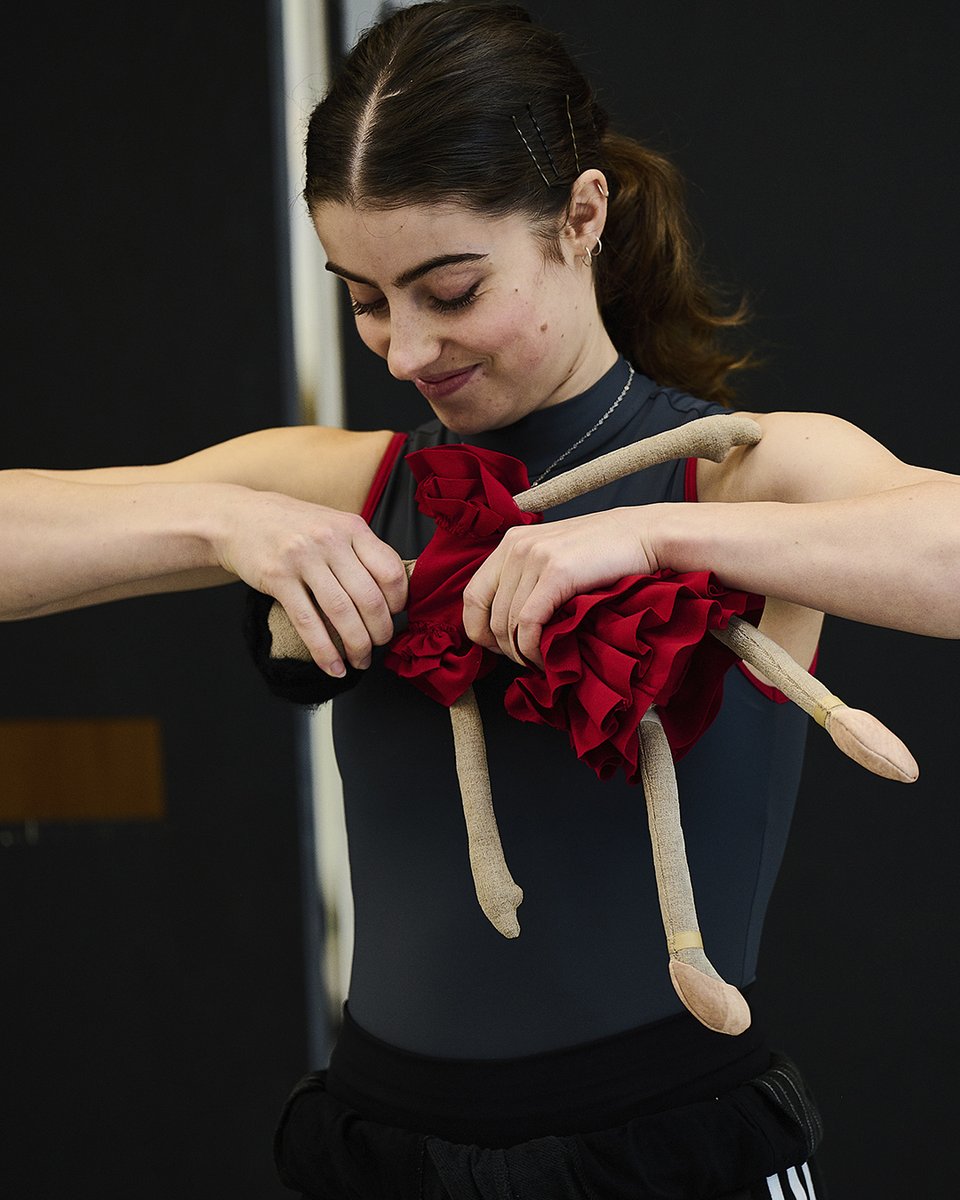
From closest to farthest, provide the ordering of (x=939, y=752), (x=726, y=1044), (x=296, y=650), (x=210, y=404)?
(x=296, y=650), (x=726, y=1044), (x=939, y=752), (x=210, y=404)

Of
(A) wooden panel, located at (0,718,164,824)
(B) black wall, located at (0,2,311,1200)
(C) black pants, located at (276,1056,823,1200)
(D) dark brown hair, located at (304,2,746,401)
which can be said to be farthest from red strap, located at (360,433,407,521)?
(A) wooden panel, located at (0,718,164,824)

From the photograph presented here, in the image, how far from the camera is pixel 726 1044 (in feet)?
3.20

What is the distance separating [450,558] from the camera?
85cm

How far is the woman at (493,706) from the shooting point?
0.91 metres

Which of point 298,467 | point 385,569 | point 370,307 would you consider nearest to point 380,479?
point 298,467

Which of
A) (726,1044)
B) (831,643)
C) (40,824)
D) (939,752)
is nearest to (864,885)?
(939,752)

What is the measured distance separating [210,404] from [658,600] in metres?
1.34

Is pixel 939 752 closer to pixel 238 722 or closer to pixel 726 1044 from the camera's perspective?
pixel 726 1044

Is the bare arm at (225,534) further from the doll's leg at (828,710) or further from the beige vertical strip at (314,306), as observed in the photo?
the beige vertical strip at (314,306)

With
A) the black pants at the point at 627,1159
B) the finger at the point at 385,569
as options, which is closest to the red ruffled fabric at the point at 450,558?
the finger at the point at 385,569

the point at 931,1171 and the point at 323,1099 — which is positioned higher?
the point at 323,1099

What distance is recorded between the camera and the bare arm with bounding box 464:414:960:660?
0.78 metres

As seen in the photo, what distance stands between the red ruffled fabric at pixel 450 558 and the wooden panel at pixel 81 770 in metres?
1.25

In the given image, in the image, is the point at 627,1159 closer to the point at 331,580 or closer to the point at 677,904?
the point at 677,904
